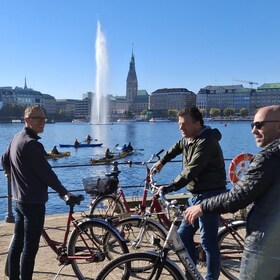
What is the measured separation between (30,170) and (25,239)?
25.6 inches

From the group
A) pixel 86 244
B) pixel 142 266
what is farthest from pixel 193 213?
pixel 86 244

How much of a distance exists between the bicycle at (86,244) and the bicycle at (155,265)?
1079mm

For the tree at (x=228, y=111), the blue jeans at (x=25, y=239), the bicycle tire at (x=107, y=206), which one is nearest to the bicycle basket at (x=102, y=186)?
the bicycle tire at (x=107, y=206)

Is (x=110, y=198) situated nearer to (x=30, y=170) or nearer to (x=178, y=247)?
(x=30, y=170)

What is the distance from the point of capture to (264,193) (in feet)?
8.64

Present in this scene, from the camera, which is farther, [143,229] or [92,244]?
[92,244]

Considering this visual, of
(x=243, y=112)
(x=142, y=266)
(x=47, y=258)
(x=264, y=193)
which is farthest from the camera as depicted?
(x=243, y=112)

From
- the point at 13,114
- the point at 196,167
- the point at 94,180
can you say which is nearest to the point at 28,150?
the point at 196,167

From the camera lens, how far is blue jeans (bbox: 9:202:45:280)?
3.86m

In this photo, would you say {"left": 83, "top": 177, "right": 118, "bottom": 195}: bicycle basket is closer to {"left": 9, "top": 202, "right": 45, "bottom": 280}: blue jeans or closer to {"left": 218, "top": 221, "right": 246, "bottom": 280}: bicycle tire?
{"left": 218, "top": 221, "right": 246, "bottom": 280}: bicycle tire

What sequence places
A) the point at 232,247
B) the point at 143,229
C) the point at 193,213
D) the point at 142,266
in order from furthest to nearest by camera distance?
1. the point at 232,247
2. the point at 143,229
3. the point at 142,266
4. the point at 193,213

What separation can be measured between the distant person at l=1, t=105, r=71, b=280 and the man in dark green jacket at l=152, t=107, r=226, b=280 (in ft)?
3.80

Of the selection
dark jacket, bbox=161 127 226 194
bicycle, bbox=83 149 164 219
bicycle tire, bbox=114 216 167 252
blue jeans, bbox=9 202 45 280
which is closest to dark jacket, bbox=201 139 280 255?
dark jacket, bbox=161 127 226 194

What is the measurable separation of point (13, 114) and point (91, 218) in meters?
172
